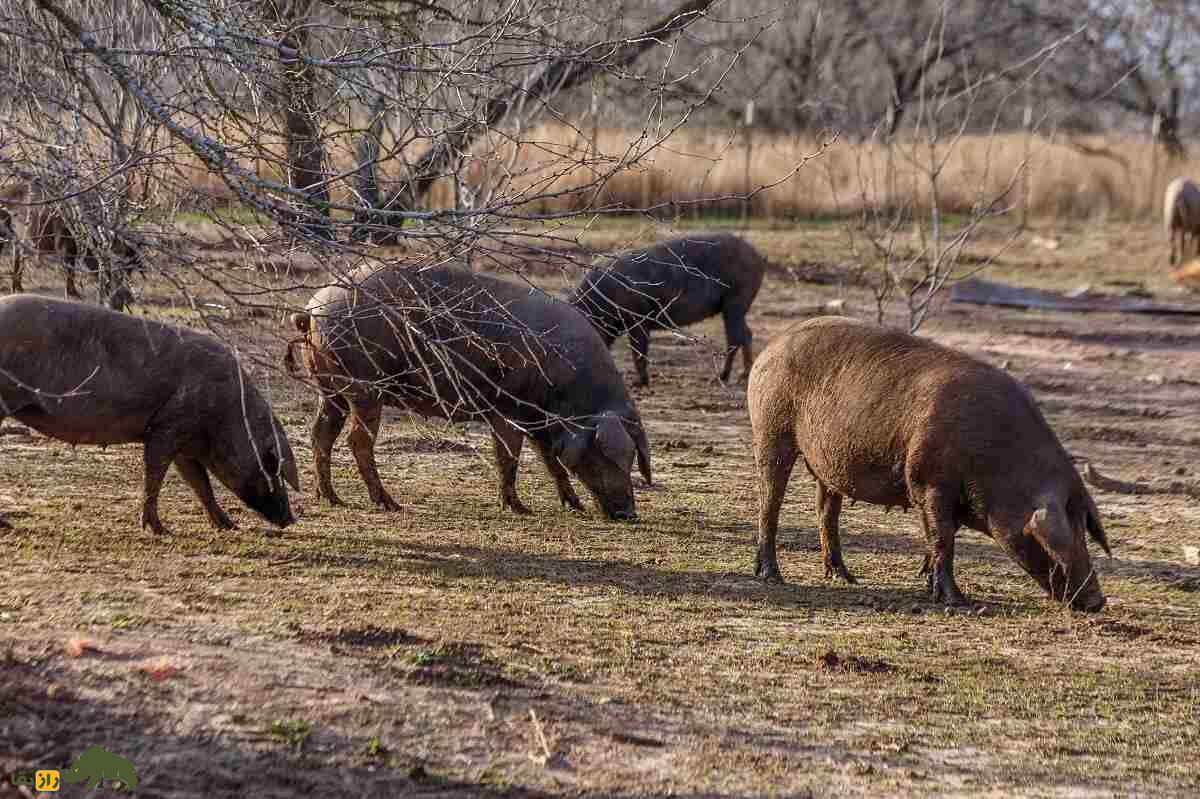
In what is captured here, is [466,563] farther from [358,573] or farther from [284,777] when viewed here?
[284,777]

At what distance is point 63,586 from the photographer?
22.9 feet

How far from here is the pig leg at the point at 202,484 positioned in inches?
335

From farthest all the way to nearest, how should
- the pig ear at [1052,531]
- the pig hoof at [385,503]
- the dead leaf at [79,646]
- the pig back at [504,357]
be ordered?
the pig hoof at [385,503], the pig back at [504,357], the pig ear at [1052,531], the dead leaf at [79,646]

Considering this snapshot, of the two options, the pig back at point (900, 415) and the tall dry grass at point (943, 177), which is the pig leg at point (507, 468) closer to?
the pig back at point (900, 415)

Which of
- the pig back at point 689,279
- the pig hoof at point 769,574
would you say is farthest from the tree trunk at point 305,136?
the pig back at point 689,279

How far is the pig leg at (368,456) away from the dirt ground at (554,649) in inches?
6.0

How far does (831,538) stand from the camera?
325 inches

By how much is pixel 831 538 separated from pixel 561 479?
218 centimetres

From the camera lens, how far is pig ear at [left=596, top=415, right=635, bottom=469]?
374 inches

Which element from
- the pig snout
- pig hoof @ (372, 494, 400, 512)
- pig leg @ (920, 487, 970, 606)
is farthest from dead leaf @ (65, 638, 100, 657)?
the pig snout

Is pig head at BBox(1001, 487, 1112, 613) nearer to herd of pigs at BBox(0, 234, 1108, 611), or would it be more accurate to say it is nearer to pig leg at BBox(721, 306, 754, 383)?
herd of pigs at BBox(0, 234, 1108, 611)

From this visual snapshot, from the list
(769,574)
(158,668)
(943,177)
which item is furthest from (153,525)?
(943,177)

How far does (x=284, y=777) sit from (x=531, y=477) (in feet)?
20.0

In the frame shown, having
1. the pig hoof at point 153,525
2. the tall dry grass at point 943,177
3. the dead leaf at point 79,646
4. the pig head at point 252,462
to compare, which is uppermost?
the tall dry grass at point 943,177
